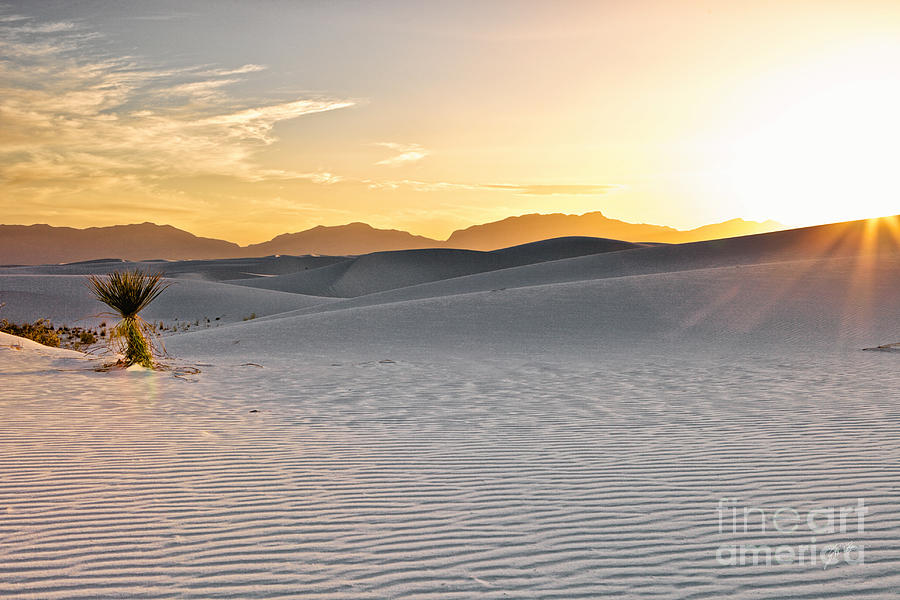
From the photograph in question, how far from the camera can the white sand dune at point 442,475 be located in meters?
3.66

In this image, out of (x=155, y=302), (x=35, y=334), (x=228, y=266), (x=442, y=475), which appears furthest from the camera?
(x=228, y=266)

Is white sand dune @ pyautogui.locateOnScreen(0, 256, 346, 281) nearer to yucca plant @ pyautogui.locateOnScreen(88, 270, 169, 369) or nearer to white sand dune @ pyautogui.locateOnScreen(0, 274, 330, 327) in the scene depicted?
white sand dune @ pyautogui.locateOnScreen(0, 274, 330, 327)

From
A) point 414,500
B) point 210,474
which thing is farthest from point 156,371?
point 414,500

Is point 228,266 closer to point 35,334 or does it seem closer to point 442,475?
point 35,334

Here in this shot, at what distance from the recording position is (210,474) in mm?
5574

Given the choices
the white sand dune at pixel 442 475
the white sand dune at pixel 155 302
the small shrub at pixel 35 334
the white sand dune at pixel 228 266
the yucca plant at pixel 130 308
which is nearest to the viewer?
the white sand dune at pixel 442 475

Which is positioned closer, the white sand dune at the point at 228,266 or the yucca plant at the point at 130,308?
the yucca plant at the point at 130,308

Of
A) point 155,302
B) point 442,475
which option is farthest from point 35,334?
point 442,475

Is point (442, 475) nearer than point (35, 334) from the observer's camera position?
Yes

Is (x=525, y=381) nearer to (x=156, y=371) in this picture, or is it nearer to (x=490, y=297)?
(x=156, y=371)

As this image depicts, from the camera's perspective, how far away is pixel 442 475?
18.5 ft

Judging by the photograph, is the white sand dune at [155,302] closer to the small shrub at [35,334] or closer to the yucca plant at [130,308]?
the small shrub at [35,334]

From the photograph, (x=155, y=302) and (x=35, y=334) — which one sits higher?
(x=155, y=302)

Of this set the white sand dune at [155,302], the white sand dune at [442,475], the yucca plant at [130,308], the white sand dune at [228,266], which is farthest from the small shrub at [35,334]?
the white sand dune at [228,266]
